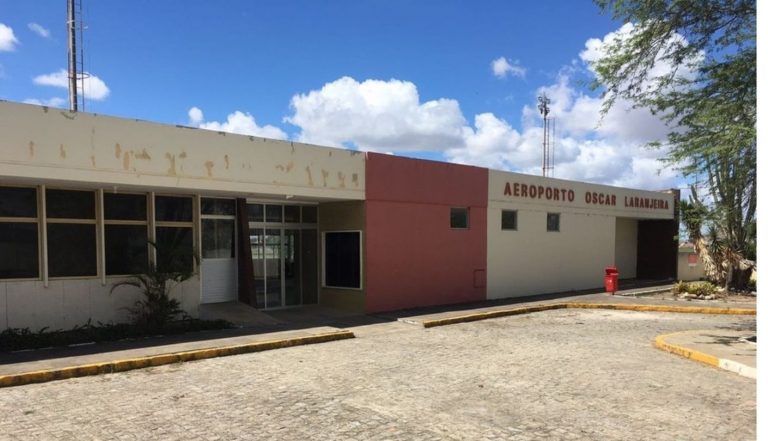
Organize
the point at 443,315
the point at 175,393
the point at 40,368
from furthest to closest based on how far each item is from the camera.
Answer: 1. the point at 443,315
2. the point at 40,368
3. the point at 175,393

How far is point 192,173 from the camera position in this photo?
38.9 feet

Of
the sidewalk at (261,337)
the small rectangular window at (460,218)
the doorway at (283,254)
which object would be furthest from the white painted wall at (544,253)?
the doorway at (283,254)

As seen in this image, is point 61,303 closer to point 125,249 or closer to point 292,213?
point 125,249

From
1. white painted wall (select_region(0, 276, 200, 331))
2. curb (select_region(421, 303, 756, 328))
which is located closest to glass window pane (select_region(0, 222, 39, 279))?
white painted wall (select_region(0, 276, 200, 331))

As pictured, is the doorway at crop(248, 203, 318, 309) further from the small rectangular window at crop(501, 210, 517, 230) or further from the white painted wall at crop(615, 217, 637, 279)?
the white painted wall at crop(615, 217, 637, 279)

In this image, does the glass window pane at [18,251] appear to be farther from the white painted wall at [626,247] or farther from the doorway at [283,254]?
the white painted wall at [626,247]

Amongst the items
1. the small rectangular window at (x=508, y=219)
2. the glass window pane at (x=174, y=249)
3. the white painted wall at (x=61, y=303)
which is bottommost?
the white painted wall at (x=61, y=303)

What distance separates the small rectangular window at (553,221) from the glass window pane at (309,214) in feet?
29.8

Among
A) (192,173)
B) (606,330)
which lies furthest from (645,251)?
(192,173)

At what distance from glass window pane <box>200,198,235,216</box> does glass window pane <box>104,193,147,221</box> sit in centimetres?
162

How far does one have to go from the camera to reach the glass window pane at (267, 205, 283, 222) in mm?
15616

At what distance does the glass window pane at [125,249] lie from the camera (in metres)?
12.0

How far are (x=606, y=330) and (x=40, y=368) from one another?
37.9 ft

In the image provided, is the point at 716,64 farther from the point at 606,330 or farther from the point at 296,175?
the point at 296,175
